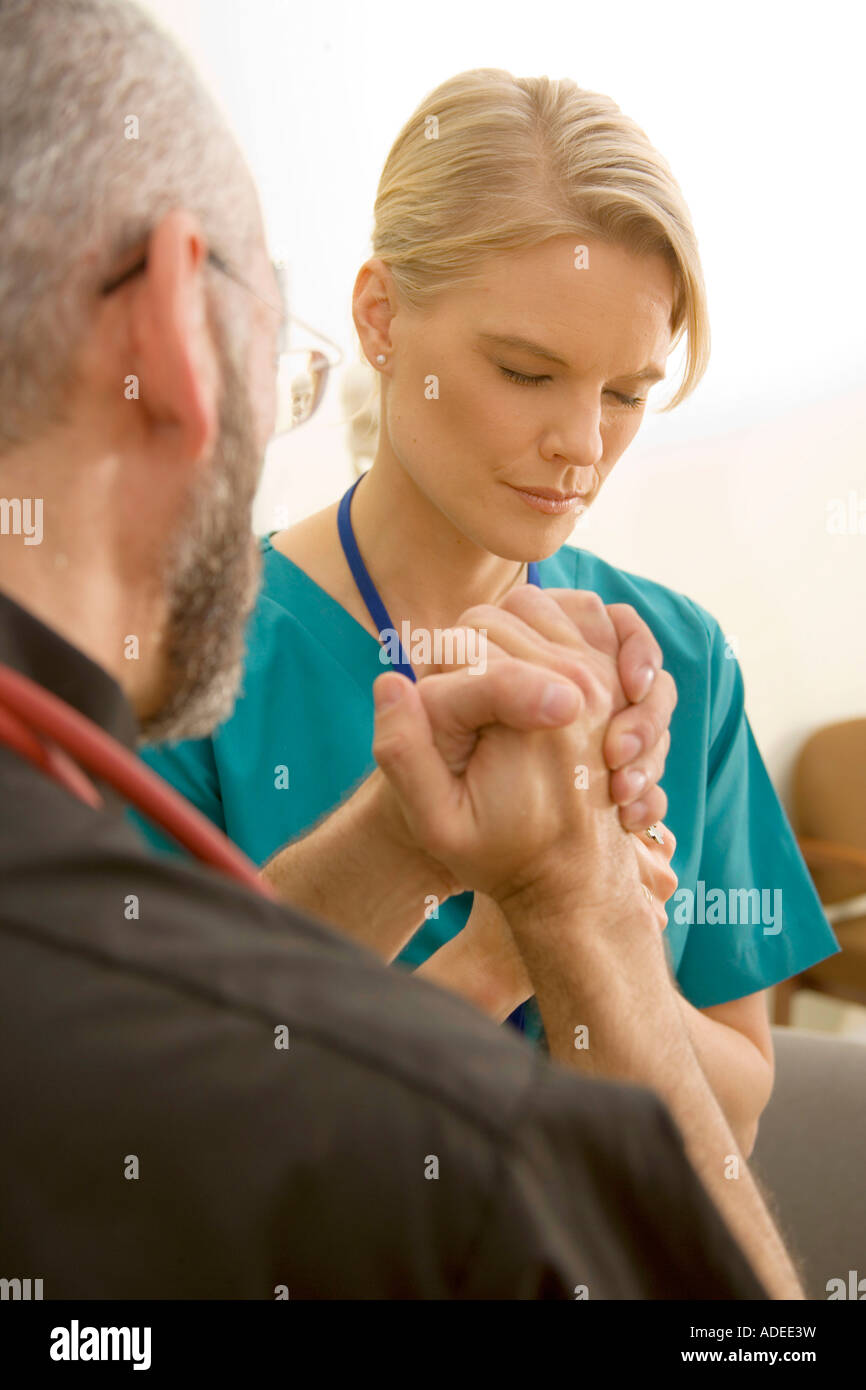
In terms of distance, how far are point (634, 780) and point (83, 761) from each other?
506 millimetres

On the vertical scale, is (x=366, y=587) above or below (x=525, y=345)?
below

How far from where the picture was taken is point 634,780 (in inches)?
33.6

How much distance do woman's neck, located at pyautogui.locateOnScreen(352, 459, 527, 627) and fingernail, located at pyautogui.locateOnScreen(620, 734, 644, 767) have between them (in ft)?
1.38

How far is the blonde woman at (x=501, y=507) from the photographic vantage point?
1.06 m

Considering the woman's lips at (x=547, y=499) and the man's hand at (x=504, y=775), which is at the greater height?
the woman's lips at (x=547, y=499)

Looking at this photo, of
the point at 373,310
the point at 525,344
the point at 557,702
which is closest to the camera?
the point at 557,702

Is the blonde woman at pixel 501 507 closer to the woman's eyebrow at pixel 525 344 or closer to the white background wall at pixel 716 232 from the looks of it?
the woman's eyebrow at pixel 525 344

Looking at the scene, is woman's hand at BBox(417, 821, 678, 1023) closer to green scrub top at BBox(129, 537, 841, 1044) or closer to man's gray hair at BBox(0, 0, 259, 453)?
green scrub top at BBox(129, 537, 841, 1044)

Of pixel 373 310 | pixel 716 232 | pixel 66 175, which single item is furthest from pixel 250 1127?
pixel 716 232

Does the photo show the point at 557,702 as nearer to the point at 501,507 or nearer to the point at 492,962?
the point at 492,962

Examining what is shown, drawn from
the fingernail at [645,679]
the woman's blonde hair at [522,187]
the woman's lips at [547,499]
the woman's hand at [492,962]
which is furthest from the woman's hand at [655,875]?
the woman's blonde hair at [522,187]

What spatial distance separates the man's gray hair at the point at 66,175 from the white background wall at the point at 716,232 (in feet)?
5.02

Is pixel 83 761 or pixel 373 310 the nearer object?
pixel 83 761
